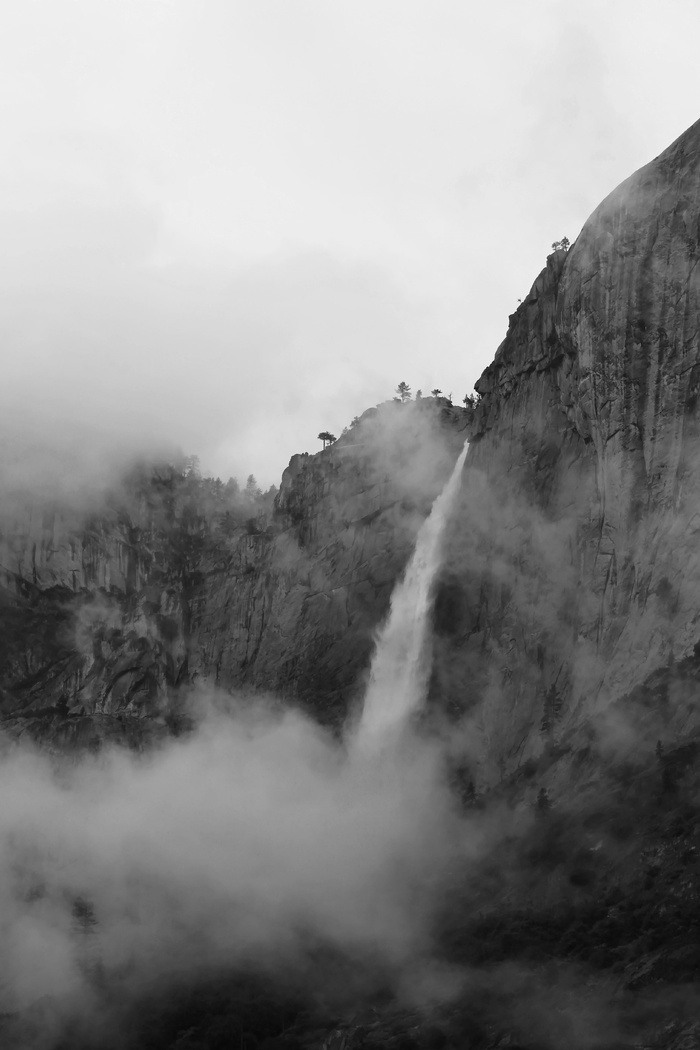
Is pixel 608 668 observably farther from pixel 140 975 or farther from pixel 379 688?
pixel 140 975

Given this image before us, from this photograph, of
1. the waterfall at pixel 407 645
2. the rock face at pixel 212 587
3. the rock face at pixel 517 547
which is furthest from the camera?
the rock face at pixel 212 587

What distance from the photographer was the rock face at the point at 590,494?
10300 centimetres

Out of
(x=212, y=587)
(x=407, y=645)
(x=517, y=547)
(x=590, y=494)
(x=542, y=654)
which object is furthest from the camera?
(x=212, y=587)

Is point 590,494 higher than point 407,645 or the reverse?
the reverse

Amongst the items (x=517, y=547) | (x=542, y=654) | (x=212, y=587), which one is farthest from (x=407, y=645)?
(x=212, y=587)

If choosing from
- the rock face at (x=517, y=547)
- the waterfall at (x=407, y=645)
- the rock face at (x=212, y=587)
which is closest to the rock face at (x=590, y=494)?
the rock face at (x=517, y=547)

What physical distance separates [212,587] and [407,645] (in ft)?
124

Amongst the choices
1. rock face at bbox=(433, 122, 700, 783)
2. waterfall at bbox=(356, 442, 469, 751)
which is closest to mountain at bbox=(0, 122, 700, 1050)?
rock face at bbox=(433, 122, 700, 783)

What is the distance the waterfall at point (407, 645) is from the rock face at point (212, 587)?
10.0ft

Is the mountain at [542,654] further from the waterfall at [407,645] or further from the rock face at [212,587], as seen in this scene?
the waterfall at [407,645]

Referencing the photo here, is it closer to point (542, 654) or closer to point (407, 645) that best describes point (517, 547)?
point (542, 654)

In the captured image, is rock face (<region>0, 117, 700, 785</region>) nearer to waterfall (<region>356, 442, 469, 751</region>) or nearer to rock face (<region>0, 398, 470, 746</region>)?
rock face (<region>0, 398, 470, 746</region>)

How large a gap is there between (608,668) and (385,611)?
35757 mm

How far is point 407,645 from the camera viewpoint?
13088 cm
